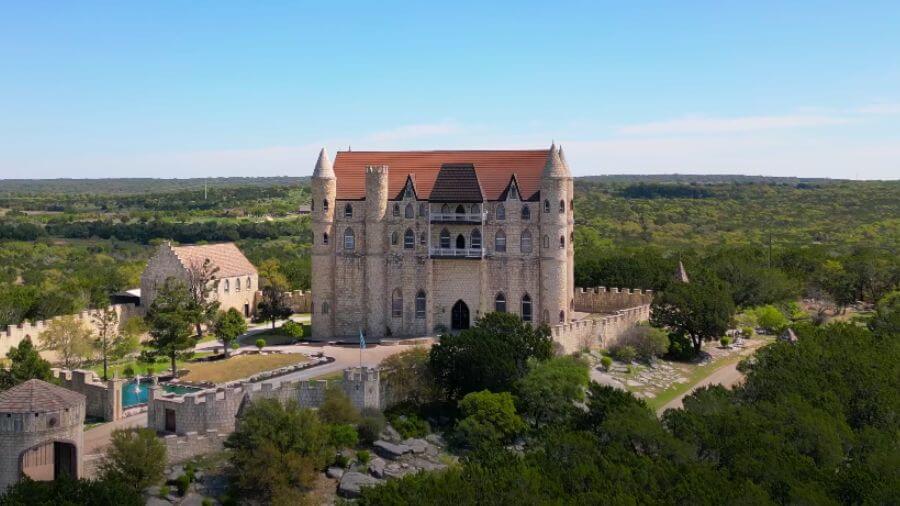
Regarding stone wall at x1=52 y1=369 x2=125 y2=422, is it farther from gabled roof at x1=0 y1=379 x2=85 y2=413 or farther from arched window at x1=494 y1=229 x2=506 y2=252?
arched window at x1=494 y1=229 x2=506 y2=252

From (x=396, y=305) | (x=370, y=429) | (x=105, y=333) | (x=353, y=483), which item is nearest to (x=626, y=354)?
(x=396, y=305)

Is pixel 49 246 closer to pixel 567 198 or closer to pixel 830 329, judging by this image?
pixel 567 198

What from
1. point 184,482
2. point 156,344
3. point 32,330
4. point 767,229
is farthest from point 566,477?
point 767,229

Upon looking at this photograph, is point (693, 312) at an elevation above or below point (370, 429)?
above

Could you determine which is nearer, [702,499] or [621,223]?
[702,499]

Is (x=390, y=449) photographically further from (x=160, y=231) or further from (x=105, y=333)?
(x=160, y=231)

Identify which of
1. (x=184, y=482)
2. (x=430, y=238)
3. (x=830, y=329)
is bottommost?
(x=184, y=482)

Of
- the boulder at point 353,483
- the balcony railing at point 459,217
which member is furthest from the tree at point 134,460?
the balcony railing at point 459,217
